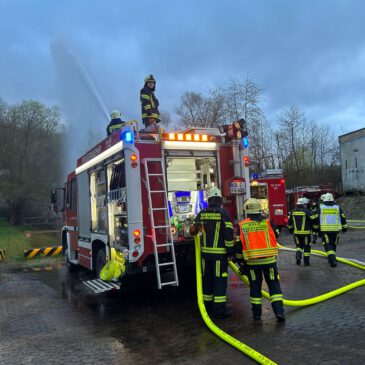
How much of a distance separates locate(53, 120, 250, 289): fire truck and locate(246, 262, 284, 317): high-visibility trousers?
1208 millimetres

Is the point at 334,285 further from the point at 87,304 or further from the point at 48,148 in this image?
the point at 48,148

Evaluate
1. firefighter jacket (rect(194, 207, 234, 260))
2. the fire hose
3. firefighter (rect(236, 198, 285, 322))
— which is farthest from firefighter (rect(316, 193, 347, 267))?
firefighter jacket (rect(194, 207, 234, 260))

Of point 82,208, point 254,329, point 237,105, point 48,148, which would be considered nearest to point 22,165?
point 48,148

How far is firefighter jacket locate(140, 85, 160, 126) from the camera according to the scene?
7.59 m

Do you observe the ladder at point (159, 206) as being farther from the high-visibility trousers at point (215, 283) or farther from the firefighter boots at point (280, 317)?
the firefighter boots at point (280, 317)

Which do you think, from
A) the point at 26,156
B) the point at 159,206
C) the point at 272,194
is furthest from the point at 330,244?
the point at 26,156

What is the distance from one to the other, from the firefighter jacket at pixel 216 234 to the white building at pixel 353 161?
3063 centimetres

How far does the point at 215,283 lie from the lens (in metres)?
5.27

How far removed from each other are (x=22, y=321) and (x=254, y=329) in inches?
132

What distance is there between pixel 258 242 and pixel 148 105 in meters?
3.79

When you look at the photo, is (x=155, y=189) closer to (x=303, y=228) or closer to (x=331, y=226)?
(x=303, y=228)

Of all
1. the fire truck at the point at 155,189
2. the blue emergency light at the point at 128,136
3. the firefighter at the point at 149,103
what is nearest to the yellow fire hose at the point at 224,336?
A: the fire truck at the point at 155,189

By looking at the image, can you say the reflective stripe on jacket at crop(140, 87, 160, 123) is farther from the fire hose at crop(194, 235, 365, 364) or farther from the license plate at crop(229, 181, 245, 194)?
the fire hose at crop(194, 235, 365, 364)

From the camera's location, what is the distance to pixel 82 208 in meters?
8.15
